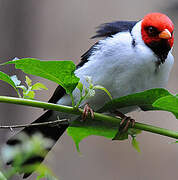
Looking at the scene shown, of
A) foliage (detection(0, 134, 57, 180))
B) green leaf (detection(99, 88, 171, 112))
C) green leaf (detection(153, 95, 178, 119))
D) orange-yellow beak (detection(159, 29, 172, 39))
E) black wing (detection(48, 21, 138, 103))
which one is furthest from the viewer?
black wing (detection(48, 21, 138, 103))

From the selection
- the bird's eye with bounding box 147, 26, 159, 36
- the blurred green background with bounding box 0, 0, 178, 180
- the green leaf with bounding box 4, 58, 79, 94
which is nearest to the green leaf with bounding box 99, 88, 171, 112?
the green leaf with bounding box 4, 58, 79, 94

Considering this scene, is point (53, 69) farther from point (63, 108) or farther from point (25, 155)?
point (25, 155)

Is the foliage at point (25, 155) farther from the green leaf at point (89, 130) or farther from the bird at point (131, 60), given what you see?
the bird at point (131, 60)

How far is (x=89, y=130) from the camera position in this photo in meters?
0.92

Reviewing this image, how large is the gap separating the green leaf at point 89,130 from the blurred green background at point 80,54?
1684 mm

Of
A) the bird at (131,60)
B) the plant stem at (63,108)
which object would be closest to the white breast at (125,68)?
the bird at (131,60)

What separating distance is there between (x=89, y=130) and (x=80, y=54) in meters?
2.13

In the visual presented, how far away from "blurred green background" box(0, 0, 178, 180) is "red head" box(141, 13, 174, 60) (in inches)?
55.4

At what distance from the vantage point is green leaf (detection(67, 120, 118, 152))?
2.93ft

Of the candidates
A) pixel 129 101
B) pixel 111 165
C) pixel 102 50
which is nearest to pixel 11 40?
pixel 111 165

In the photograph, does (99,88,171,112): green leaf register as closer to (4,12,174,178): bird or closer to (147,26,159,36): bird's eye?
(4,12,174,178): bird

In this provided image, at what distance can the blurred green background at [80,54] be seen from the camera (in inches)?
111

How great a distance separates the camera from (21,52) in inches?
118

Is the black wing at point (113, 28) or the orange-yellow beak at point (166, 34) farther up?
the orange-yellow beak at point (166, 34)
